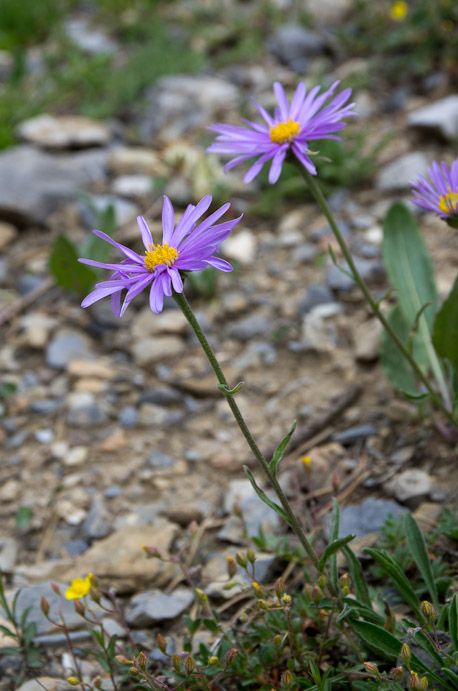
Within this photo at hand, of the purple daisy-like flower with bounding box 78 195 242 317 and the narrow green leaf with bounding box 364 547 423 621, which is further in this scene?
the narrow green leaf with bounding box 364 547 423 621

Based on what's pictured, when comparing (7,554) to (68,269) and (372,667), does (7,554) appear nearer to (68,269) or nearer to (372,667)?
(372,667)

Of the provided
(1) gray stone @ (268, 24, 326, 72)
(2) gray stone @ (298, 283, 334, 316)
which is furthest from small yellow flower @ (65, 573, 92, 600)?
(1) gray stone @ (268, 24, 326, 72)

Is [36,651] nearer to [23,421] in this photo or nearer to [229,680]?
[229,680]

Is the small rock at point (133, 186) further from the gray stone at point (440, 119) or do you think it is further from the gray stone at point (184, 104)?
the gray stone at point (440, 119)

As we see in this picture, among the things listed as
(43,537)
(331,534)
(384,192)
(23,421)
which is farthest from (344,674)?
(384,192)

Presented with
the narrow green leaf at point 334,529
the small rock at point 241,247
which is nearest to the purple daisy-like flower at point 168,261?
the narrow green leaf at point 334,529

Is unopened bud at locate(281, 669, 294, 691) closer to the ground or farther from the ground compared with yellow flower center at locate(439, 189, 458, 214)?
closer to the ground

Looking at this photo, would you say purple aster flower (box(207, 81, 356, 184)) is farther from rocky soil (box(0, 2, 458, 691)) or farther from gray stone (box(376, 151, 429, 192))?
gray stone (box(376, 151, 429, 192))
